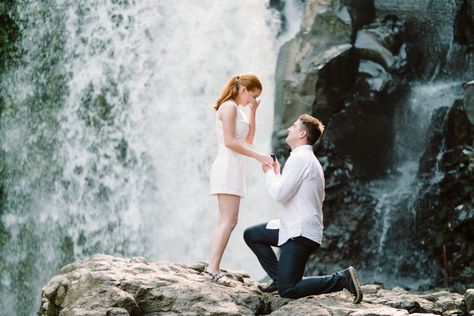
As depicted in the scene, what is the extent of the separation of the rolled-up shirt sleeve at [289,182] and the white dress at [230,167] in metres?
0.44

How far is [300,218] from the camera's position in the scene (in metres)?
6.04

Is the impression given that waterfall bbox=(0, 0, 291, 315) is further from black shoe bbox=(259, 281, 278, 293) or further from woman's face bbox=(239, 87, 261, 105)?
woman's face bbox=(239, 87, 261, 105)

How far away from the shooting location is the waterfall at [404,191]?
43.2ft

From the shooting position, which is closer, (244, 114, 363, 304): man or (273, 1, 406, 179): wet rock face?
(244, 114, 363, 304): man

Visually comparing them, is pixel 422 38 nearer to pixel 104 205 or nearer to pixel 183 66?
pixel 183 66

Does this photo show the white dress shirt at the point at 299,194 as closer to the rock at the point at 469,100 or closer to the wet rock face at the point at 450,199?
the rock at the point at 469,100

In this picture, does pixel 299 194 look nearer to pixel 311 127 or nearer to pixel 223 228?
pixel 311 127

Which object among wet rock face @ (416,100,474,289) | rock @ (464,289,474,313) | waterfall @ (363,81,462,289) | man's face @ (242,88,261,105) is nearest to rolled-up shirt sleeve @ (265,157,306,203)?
man's face @ (242,88,261,105)

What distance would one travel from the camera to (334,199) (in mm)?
13766

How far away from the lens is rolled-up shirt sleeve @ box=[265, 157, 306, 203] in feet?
19.7

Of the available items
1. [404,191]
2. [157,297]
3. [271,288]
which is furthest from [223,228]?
[404,191]

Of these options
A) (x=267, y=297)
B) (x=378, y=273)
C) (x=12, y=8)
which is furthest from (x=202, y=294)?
(x=12, y=8)

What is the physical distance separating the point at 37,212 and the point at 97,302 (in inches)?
430

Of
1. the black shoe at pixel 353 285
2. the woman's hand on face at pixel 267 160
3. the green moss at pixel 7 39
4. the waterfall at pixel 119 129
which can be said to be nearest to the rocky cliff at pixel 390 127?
the waterfall at pixel 119 129
